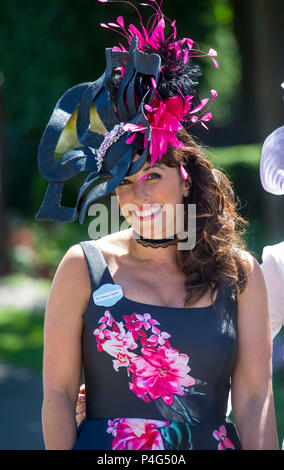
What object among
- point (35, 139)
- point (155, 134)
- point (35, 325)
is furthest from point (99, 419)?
point (35, 139)

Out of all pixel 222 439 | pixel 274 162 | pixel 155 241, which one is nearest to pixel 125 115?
pixel 155 241

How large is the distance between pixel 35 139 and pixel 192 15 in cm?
574

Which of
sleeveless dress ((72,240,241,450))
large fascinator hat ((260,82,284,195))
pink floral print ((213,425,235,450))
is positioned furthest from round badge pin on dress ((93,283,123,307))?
large fascinator hat ((260,82,284,195))

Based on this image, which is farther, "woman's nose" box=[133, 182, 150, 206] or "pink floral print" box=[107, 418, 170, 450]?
"woman's nose" box=[133, 182, 150, 206]

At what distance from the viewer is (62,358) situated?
89.4 inches

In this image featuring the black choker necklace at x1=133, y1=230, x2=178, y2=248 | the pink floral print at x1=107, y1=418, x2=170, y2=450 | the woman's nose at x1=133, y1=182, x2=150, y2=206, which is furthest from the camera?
the black choker necklace at x1=133, y1=230, x2=178, y2=248

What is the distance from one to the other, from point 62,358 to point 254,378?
0.59m

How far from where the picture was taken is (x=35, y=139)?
15.5m

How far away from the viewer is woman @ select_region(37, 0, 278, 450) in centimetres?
225

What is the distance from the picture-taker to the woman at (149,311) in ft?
7.38

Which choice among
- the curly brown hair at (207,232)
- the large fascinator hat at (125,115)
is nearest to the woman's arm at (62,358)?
Result: the large fascinator hat at (125,115)

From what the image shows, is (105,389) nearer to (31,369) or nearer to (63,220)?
(63,220)

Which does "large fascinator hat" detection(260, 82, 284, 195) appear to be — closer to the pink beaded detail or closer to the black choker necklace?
the black choker necklace

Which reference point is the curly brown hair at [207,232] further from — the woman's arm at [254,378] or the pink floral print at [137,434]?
the pink floral print at [137,434]
